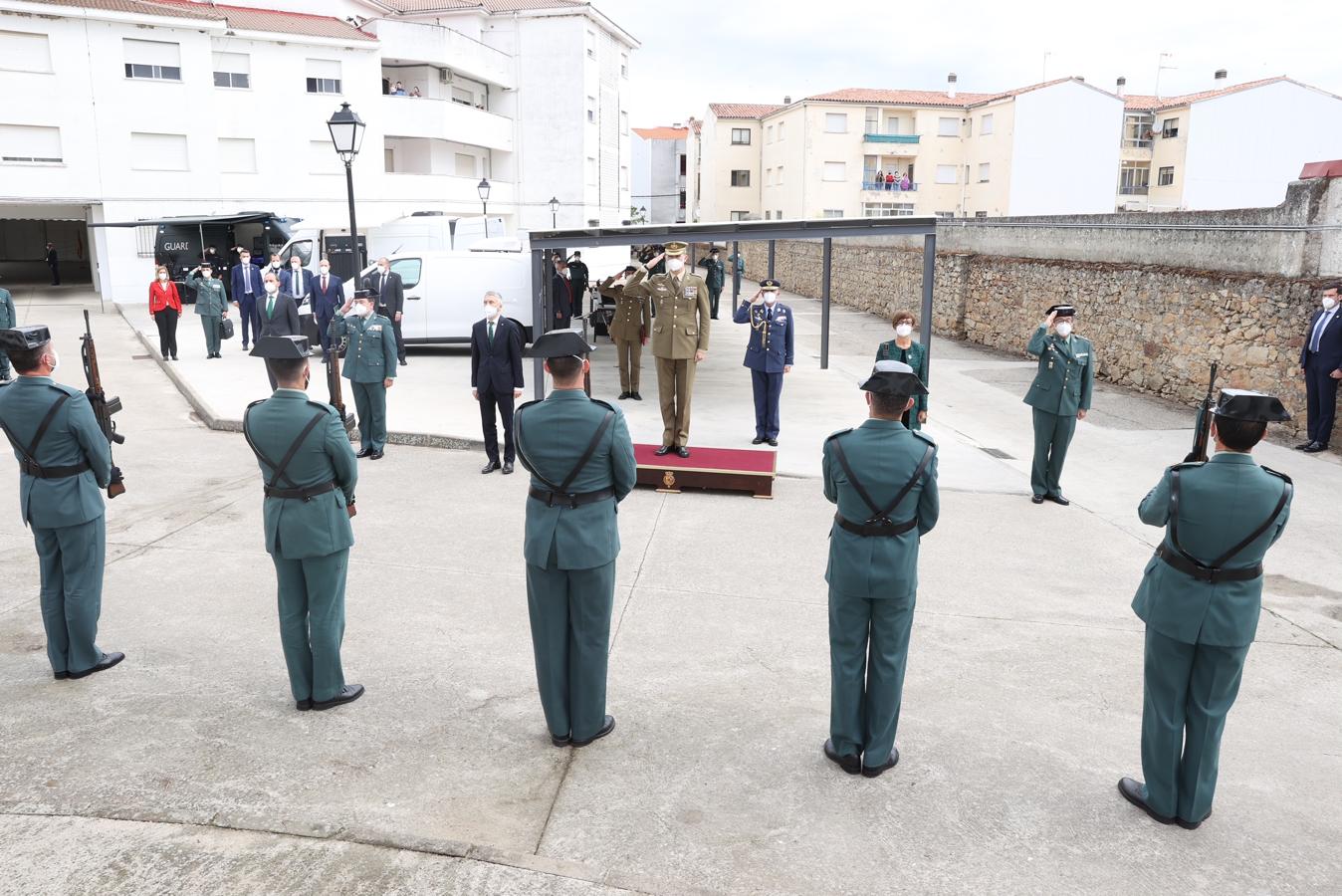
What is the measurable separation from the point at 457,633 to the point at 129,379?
12209mm

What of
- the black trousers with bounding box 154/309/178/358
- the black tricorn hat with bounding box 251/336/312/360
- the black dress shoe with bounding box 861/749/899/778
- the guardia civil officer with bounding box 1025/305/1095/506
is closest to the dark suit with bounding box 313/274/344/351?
the black trousers with bounding box 154/309/178/358

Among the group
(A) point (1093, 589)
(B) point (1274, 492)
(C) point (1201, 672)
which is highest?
(B) point (1274, 492)

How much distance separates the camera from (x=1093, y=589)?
22.1 ft

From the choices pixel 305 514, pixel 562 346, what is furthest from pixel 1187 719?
pixel 305 514

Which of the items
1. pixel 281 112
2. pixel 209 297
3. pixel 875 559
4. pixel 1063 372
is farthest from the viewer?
pixel 281 112

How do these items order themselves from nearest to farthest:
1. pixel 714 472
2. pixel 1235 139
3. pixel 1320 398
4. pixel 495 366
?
pixel 714 472 → pixel 495 366 → pixel 1320 398 → pixel 1235 139

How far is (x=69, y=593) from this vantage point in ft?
16.3

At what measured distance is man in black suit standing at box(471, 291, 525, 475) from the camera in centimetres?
942

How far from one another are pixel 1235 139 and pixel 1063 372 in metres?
45.0

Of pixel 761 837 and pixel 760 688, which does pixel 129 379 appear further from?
pixel 761 837

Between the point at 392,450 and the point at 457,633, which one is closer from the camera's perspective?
the point at 457,633

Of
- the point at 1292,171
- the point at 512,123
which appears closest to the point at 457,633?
the point at 512,123

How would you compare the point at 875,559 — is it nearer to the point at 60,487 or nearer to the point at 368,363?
the point at 60,487

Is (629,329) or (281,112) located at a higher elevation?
(281,112)
